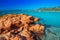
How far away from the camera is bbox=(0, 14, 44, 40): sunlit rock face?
3064mm

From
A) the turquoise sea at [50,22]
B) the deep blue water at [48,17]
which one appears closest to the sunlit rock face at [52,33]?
the turquoise sea at [50,22]

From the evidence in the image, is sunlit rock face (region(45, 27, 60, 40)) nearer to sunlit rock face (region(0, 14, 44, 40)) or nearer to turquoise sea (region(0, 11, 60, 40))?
turquoise sea (region(0, 11, 60, 40))

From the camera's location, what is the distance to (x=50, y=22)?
3.22m

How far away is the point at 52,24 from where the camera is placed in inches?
126

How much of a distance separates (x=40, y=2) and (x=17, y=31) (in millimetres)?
857

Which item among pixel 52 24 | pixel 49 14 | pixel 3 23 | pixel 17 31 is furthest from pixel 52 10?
pixel 3 23

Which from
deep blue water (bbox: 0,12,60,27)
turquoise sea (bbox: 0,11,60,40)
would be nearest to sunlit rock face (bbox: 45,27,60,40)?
turquoise sea (bbox: 0,11,60,40)

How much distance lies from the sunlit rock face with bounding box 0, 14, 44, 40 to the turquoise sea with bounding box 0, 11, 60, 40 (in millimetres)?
96

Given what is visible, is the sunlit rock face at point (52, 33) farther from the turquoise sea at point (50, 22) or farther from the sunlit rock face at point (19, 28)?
the sunlit rock face at point (19, 28)

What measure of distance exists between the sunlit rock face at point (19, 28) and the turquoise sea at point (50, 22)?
0.10 m

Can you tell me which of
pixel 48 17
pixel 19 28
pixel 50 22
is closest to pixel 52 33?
pixel 50 22

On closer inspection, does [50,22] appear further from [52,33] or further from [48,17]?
[52,33]

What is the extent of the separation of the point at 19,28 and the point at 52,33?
2.48ft

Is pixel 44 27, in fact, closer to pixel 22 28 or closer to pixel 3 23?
pixel 22 28
